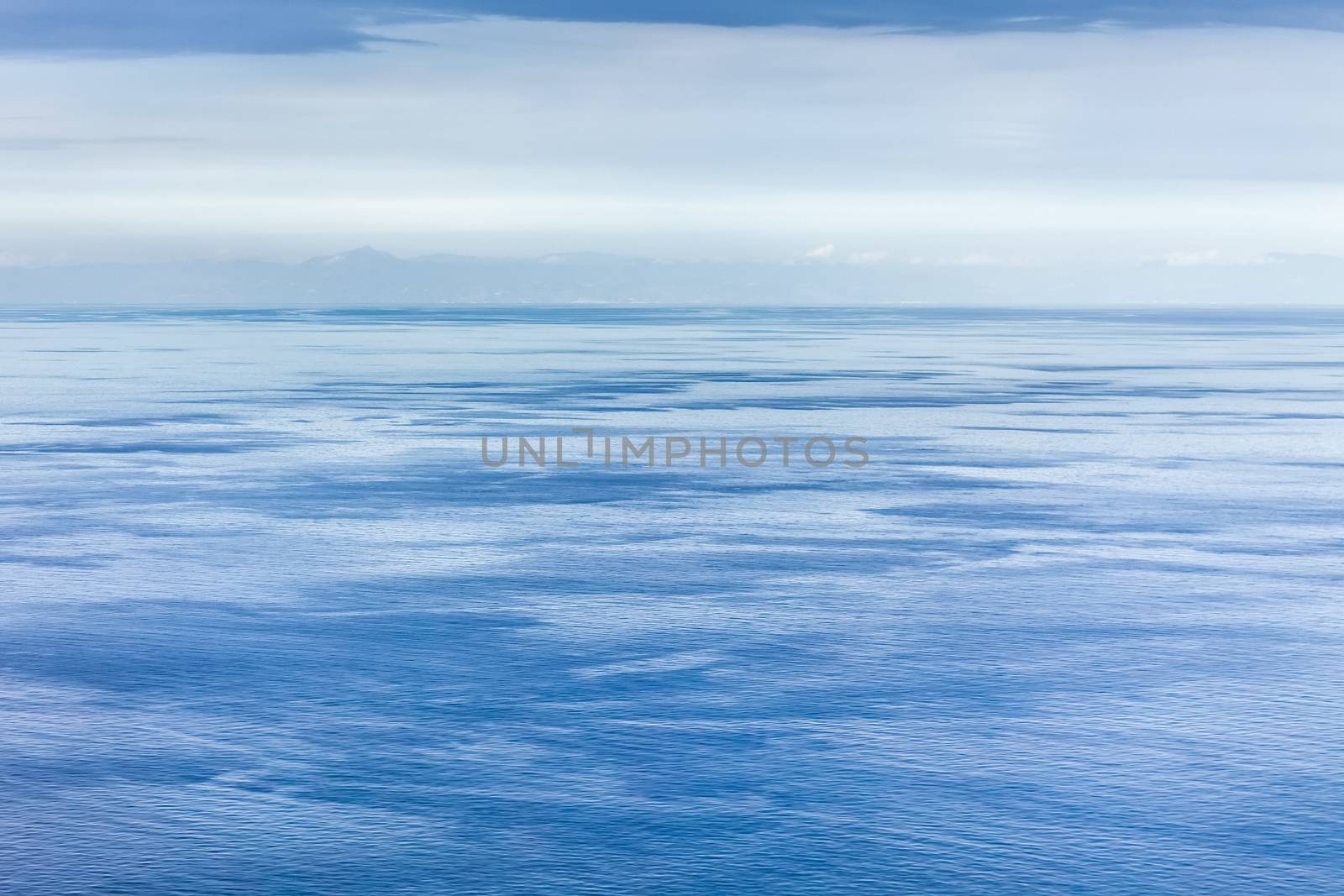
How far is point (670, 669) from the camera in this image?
31609mm

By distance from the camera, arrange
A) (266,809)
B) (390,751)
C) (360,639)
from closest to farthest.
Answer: (266,809)
(390,751)
(360,639)

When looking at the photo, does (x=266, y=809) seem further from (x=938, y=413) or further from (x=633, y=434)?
(x=938, y=413)

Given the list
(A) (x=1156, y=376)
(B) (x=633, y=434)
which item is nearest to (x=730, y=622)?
(B) (x=633, y=434)

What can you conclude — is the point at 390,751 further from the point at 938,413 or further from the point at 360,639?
the point at 938,413

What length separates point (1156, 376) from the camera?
10938 cm

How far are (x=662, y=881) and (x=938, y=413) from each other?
58151 mm

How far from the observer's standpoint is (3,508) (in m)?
49.0

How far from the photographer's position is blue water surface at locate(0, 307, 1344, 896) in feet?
76.3

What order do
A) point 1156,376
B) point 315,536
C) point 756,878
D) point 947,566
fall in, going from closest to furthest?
point 756,878, point 947,566, point 315,536, point 1156,376

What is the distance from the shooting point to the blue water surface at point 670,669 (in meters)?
23.3

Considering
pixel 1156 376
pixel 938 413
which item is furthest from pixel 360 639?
pixel 1156 376

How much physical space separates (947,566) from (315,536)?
1705 centimetres

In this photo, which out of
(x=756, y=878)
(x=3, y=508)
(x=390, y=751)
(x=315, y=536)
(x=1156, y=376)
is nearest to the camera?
(x=756, y=878)

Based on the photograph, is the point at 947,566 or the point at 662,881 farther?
the point at 947,566
